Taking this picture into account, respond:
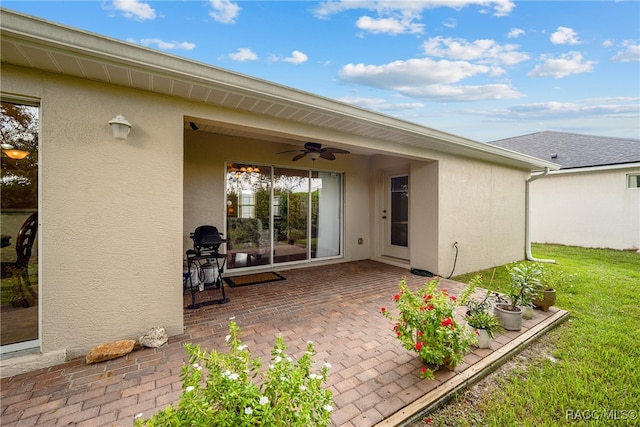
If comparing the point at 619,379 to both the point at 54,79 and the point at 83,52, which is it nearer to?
the point at 83,52

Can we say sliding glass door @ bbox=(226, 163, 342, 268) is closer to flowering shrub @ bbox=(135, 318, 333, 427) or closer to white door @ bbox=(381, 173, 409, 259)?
white door @ bbox=(381, 173, 409, 259)

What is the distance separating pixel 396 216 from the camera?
686cm

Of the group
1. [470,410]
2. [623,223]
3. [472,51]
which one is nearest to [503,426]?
[470,410]

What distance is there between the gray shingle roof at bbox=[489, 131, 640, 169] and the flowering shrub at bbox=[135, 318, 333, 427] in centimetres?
1328

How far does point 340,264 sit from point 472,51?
24.4 feet

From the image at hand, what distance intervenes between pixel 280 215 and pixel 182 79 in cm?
374

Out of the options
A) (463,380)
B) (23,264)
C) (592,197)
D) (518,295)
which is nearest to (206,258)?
(23,264)

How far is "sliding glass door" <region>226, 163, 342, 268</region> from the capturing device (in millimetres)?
5551

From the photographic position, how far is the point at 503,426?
182cm

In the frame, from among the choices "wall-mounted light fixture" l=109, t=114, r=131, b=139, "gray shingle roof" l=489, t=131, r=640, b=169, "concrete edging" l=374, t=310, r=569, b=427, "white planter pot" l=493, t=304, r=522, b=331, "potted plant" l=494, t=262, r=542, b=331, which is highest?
"gray shingle roof" l=489, t=131, r=640, b=169

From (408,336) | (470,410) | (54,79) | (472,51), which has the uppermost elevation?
(472,51)

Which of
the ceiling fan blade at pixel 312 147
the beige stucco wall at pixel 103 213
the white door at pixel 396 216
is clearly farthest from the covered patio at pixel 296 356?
the white door at pixel 396 216

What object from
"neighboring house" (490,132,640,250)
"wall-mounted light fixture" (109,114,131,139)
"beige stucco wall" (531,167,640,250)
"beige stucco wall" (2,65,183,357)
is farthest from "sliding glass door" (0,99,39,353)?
"beige stucco wall" (531,167,640,250)

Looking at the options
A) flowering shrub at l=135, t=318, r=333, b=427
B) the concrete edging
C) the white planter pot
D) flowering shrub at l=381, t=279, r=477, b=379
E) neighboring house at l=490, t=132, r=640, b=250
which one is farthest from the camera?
neighboring house at l=490, t=132, r=640, b=250
